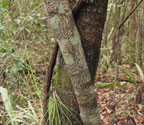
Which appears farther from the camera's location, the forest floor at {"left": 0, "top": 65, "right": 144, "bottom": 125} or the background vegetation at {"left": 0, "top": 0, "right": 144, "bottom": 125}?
the forest floor at {"left": 0, "top": 65, "right": 144, "bottom": 125}

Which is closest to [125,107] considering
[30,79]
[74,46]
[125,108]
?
[125,108]

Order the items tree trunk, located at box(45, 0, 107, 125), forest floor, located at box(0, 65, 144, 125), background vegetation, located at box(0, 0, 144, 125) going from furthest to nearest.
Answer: forest floor, located at box(0, 65, 144, 125) < background vegetation, located at box(0, 0, 144, 125) < tree trunk, located at box(45, 0, 107, 125)

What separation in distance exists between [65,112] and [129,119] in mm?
1167

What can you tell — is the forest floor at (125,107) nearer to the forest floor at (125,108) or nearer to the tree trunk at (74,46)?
the forest floor at (125,108)

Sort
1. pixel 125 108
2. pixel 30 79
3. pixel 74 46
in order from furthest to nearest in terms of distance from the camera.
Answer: pixel 30 79
pixel 125 108
pixel 74 46

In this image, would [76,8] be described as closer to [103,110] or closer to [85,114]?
[85,114]

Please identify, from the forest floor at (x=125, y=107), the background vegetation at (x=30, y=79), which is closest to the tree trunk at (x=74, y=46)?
the background vegetation at (x=30, y=79)

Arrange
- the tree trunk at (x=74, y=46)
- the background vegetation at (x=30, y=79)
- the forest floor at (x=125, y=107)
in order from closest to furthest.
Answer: the tree trunk at (x=74, y=46), the background vegetation at (x=30, y=79), the forest floor at (x=125, y=107)

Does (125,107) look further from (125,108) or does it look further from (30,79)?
(30,79)

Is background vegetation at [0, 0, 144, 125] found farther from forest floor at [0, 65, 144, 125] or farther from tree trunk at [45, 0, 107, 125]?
tree trunk at [45, 0, 107, 125]

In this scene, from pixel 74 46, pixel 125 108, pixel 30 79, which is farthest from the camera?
pixel 30 79

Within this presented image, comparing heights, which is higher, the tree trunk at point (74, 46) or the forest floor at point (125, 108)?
the tree trunk at point (74, 46)

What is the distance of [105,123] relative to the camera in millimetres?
2027

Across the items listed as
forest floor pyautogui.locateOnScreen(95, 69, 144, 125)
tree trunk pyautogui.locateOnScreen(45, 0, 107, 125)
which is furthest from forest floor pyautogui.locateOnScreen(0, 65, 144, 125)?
tree trunk pyautogui.locateOnScreen(45, 0, 107, 125)
